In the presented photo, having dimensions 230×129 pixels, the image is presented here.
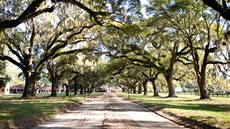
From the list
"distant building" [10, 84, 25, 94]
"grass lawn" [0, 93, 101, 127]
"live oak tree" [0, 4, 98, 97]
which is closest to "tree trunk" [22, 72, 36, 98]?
"live oak tree" [0, 4, 98, 97]

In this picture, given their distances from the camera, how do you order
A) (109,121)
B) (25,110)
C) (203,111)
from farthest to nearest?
(203,111) → (25,110) → (109,121)

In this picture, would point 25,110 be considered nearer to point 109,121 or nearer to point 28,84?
point 109,121

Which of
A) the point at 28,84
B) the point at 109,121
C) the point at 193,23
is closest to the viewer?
the point at 109,121

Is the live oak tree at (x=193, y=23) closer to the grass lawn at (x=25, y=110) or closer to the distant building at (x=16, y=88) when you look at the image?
the grass lawn at (x=25, y=110)

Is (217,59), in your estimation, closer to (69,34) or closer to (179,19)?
(179,19)

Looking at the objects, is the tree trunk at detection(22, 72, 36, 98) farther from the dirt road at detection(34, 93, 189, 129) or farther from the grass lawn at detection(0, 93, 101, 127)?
the dirt road at detection(34, 93, 189, 129)

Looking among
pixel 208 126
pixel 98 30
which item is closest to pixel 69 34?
pixel 98 30

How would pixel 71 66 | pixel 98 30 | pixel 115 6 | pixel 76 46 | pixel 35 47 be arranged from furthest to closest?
pixel 71 66
pixel 35 47
pixel 76 46
pixel 98 30
pixel 115 6

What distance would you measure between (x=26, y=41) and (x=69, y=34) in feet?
18.9

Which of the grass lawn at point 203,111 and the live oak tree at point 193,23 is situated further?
the live oak tree at point 193,23

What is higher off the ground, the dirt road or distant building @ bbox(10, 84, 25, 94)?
distant building @ bbox(10, 84, 25, 94)

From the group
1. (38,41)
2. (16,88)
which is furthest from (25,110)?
(16,88)

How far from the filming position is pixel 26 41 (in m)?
38.3

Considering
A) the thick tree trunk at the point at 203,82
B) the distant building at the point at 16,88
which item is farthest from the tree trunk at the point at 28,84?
the distant building at the point at 16,88
